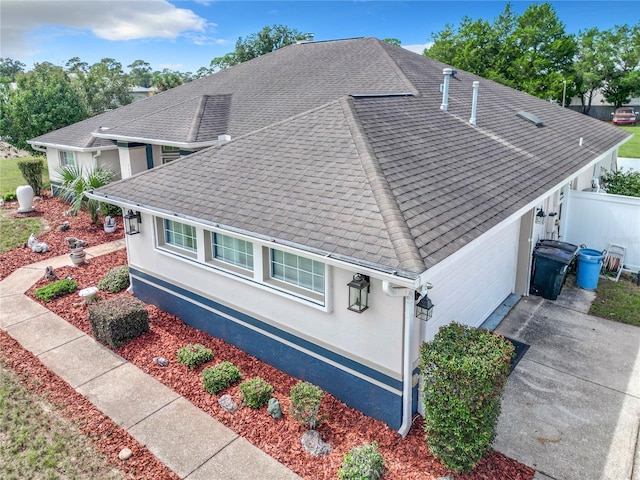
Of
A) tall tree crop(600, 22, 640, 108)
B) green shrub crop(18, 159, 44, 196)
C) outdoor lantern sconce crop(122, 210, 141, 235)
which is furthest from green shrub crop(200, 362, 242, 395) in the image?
tall tree crop(600, 22, 640, 108)

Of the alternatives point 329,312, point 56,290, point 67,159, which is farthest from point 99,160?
point 329,312

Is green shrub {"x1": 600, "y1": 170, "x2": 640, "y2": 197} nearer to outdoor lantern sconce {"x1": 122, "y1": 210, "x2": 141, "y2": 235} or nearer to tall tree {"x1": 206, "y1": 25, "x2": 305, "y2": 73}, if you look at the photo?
outdoor lantern sconce {"x1": 122, "y1": 210, "x2": 141, "y2": 235}

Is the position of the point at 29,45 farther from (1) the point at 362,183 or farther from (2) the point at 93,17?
(1) the point at 362,183

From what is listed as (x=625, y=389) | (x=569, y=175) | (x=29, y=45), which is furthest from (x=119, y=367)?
(x=29, y=45)

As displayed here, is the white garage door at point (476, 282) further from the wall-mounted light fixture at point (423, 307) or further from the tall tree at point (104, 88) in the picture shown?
the tall tree at point (104, 88)

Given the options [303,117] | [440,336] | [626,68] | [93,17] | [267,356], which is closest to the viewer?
[440,336]
